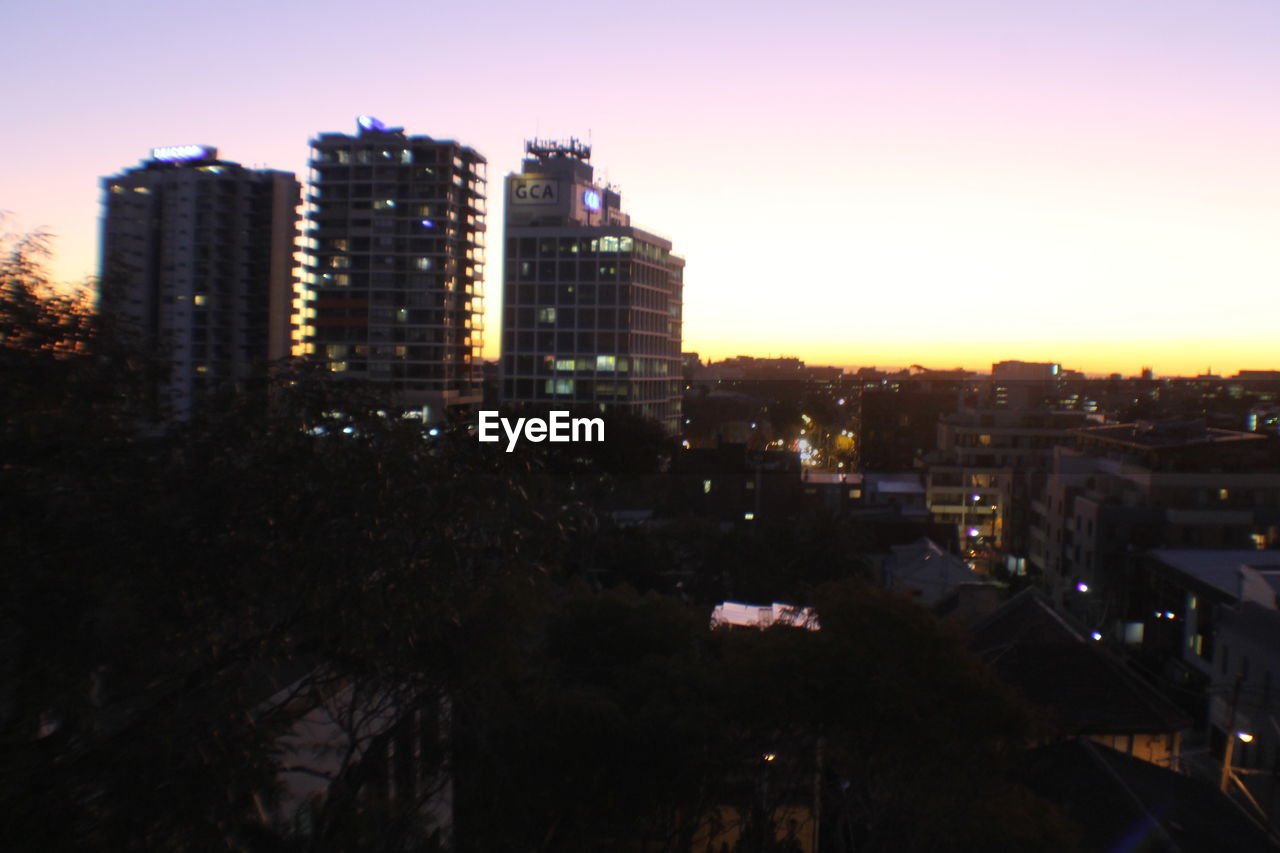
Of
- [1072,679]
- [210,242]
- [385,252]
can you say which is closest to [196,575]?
[1072,679]

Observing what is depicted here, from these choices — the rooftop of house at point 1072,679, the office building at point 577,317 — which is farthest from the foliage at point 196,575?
the office building at point 577,317

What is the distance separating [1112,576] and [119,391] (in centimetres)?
1971

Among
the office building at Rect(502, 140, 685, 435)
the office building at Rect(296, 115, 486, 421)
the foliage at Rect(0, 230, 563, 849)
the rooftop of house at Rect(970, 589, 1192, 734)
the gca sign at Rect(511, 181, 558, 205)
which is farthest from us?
the gca sign at Rect(511, 181, 558, 205)

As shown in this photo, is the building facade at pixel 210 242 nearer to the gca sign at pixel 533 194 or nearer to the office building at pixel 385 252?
the office building at pixel 385 252

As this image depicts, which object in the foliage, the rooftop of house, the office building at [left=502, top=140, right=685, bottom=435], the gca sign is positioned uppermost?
the gca sign

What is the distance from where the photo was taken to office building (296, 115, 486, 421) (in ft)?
129

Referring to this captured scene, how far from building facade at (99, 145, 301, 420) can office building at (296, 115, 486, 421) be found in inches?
88.7

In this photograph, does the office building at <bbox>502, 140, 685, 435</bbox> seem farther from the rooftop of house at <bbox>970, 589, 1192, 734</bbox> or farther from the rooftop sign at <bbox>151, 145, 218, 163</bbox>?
the rooftop of house at <bbox>970, 589, 1192, 734</bbox>

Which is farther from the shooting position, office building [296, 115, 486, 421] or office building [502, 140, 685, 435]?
office building [502, 140, 685, 435]

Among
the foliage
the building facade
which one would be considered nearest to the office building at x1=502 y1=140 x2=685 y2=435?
the building facade

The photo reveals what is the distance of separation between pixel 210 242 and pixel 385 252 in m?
7.59

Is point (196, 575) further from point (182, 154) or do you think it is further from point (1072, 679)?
point (182, 154)

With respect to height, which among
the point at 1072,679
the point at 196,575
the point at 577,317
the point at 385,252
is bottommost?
the point at 1072,679

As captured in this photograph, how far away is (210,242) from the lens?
39.8m
